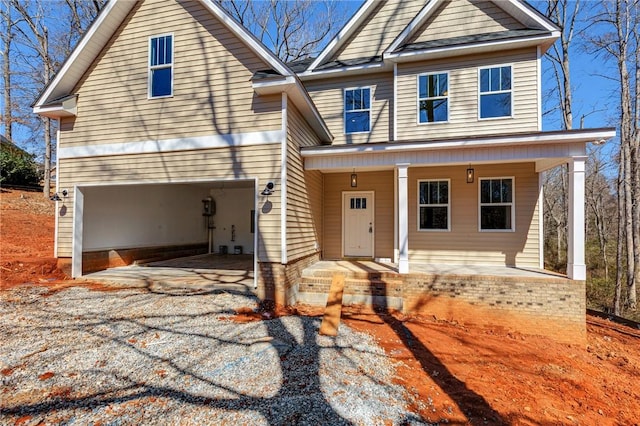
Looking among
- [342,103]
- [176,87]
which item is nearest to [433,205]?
[342,103]

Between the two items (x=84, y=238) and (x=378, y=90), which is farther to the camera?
(x=378, y=90)

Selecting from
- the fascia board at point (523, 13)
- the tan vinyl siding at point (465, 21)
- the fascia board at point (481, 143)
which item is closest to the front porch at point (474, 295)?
the fascia board at point (481, 143)

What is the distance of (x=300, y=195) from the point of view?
24.3 ft

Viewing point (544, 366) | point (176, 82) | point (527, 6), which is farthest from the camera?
point (527, 6)

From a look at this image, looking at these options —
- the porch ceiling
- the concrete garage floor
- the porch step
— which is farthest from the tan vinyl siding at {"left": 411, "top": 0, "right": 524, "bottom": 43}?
the concrete garage floor

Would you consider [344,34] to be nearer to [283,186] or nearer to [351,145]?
[351,145]

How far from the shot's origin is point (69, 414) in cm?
284

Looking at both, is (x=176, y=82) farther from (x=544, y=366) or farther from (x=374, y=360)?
(x=544, y=366)

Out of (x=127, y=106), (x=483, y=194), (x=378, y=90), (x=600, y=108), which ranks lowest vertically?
(x=483, y=194)

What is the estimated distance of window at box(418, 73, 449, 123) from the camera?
27.9 feet

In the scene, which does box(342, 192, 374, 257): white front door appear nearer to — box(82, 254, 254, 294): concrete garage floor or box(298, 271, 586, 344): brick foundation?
box(298, 271, 586, 344): brick foundation

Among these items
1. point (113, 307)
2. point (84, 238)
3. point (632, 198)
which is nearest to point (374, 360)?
point (113, 307)

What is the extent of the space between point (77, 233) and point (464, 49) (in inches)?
427

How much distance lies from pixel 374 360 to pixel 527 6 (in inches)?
362
